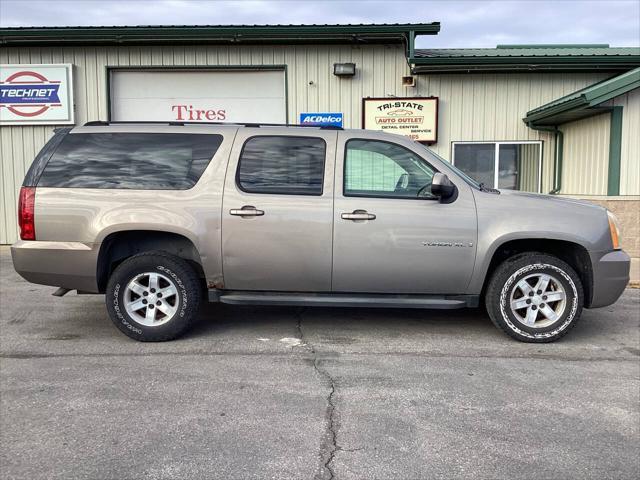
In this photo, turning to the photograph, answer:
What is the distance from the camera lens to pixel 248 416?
385cm

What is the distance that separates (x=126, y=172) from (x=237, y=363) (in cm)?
210

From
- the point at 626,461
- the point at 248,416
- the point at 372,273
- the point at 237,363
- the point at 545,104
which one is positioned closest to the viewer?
the point at 626,461

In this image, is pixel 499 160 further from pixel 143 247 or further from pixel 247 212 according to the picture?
pixel 143 247

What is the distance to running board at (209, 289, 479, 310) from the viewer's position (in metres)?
5.54

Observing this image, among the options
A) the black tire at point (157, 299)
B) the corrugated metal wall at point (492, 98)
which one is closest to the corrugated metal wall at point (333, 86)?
the corrugated metal wall at point (492, 98)

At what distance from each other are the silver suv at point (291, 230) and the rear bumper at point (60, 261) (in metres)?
0.01

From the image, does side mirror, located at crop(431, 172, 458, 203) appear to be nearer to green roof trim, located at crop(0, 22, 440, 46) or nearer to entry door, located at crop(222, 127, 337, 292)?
entry door, located at crop(222, 127, 337, 292)

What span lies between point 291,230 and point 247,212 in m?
0.44

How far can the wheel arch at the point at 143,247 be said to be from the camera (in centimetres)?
563

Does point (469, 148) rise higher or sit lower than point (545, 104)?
lower

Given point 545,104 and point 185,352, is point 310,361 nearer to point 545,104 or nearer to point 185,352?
point 185,352

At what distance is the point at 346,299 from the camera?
556 cm

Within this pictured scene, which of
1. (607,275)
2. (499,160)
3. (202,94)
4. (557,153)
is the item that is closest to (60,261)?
(607,275)

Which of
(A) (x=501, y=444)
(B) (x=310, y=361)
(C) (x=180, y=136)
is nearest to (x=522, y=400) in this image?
(A) (x=501, y=444)
